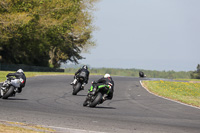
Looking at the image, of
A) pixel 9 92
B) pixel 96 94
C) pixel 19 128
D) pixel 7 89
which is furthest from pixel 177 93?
pixel 19 128

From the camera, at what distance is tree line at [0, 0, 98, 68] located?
42475mm

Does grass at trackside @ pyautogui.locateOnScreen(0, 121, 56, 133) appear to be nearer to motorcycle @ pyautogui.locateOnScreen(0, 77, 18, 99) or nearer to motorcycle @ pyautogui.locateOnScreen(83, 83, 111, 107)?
motorcycle @ pyautogui.locateOnScreen(83, 83, 111, 107)

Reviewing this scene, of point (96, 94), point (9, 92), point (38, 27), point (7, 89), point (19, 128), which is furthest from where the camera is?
point (38, 27)

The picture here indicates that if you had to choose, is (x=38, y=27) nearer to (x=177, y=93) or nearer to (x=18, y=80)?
(x=177, y=93)

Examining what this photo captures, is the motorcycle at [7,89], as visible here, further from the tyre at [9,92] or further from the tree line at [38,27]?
the tree line at [38,27]

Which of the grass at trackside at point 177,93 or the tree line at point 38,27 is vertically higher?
the tree line at point 38,27

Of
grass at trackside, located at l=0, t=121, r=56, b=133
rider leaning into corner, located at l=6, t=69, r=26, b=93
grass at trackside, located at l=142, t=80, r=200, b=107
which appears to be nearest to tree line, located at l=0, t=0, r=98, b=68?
grass at trackside, located at l=142, t=80, r=200, b=107

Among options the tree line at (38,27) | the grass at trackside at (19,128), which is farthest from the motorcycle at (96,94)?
the tree line at (38,27)

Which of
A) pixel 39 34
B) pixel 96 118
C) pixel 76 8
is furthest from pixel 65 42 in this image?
pixel 96 118

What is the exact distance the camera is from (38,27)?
49.4 meters

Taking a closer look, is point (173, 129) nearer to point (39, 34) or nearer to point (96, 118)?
point (96, 118)

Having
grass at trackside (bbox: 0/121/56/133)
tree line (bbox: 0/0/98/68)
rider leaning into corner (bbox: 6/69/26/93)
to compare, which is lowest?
grass at trackside (bbox: 0/121/56/133)

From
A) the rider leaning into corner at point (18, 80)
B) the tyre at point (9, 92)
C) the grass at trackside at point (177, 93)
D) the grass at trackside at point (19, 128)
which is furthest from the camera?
the grass at trackside at point (177, 93)

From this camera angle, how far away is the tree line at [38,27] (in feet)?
139
